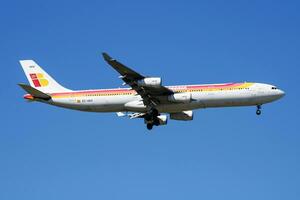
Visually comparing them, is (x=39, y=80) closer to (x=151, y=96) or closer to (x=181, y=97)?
(x=151, y=96)

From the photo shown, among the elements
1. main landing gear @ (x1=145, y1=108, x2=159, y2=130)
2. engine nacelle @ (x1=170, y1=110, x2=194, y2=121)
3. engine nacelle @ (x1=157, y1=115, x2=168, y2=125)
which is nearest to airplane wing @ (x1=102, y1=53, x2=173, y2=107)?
main landing gear @ (x1=145, y1=108, x2=159, y2=130)

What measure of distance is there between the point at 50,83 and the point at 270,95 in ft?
86.6

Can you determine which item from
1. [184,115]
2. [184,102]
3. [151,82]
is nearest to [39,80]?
[151,82]

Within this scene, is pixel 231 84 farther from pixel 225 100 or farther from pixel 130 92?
pixel 130 92

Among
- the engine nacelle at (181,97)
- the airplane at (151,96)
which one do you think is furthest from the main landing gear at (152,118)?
the engine nacelle at (181,97)

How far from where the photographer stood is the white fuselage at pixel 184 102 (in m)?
73.2

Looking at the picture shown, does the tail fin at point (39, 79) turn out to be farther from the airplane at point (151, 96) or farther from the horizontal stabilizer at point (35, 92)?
the horizontal stabilizer at point (35, 92)

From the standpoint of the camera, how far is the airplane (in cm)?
7288

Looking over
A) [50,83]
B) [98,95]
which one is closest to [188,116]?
[98,95]

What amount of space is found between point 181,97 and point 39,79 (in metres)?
19.3

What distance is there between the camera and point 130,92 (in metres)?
75.8

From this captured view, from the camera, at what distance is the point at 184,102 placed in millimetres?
73188

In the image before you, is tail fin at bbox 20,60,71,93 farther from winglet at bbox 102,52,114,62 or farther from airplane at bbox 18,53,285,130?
winglet at bbox 102,52,114,62

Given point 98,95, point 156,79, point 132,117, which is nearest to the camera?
point 156,79
